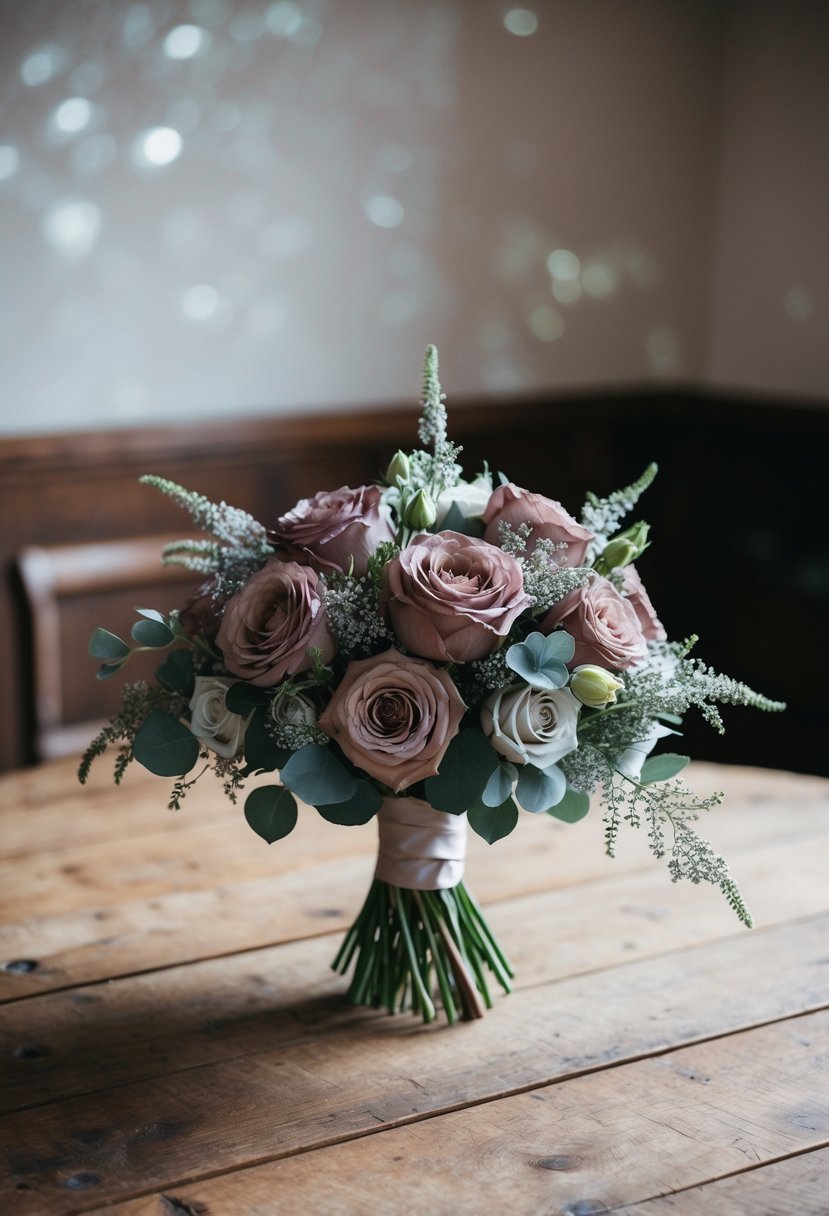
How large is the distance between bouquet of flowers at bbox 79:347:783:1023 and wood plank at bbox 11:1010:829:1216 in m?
0.17

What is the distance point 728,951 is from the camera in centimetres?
146

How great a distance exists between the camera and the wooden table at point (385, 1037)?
105cm

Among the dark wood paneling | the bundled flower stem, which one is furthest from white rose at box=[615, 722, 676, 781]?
the dark wood paneling

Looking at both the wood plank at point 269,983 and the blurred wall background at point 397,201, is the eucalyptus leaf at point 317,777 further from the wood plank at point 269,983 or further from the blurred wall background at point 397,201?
the blurred wall background at point 397,201

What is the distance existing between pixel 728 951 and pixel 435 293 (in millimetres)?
2212

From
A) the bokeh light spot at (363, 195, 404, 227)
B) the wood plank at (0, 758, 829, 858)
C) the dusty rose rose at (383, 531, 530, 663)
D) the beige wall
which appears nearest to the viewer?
the dusty rose rose at (383, 531, 530, 663)

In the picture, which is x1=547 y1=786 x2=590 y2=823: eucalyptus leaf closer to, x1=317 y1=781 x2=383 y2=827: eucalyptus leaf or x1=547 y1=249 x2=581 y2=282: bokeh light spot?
x1=317 y1=781 x2=383 y2=827: eucalyptus leaf

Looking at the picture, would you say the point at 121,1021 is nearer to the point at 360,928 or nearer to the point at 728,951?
the point at 360,928

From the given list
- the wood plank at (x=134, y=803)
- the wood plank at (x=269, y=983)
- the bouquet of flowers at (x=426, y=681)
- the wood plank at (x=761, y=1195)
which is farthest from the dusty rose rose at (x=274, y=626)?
the wood plank at (x=134, y=803)

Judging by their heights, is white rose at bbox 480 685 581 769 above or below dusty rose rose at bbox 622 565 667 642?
below

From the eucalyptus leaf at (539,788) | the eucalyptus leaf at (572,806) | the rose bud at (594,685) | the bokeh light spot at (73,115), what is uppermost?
the bokeh light spot at (73,115)

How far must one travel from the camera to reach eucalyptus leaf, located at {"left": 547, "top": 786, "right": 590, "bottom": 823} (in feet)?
4.11

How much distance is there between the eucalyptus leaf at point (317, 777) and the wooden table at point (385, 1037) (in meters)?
0.27

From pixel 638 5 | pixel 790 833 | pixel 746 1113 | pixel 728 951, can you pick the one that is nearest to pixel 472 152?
pixel 638 5
